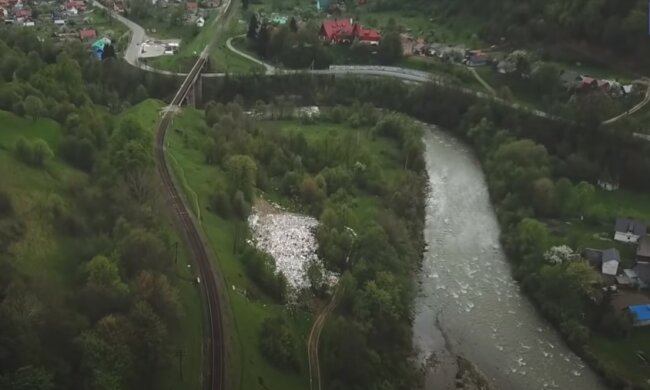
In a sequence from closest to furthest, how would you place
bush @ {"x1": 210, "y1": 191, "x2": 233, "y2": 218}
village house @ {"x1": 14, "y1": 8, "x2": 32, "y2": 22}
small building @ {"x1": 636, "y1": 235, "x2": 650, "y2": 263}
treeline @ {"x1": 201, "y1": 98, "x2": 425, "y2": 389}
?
treeline @ {"x1": 201, "y1": 98, "x2": 425, "y2": 389}, small building @ {"x1": 636, "y1": 235, "x2": 650, "y2": 263}, bush @ {"x1": 210, "y1": 191, "x2": 233, "y2": 218}, village house @ {"x1": 14, "y1": 8, "x2": 32, "y2": 22}

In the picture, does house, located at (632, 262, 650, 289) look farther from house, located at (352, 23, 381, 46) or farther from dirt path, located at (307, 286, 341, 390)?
house, located at (352, 23, 381, 46)

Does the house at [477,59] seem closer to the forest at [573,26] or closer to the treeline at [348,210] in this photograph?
the forest at [573,26]

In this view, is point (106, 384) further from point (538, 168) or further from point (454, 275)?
point (538, 168)

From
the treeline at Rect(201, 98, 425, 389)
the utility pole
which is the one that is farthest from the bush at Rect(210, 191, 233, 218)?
the utility pole

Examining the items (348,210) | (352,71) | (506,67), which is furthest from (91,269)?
(506,67)

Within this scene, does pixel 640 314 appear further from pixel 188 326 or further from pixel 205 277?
pixel 188 326

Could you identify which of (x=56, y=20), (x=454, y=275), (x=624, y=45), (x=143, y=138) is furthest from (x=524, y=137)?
(x=56, y=20)

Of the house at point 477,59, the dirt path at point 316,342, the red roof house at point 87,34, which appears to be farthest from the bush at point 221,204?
the red roof house at point 87,34
